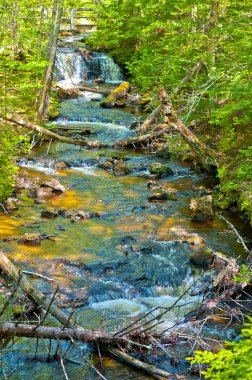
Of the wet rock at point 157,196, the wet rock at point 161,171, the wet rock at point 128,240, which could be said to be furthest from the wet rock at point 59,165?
the wet rock at point 128,240

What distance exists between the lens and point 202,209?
11555 millimetres

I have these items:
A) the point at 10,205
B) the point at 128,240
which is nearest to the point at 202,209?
the point at 128,240

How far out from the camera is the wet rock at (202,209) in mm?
11492

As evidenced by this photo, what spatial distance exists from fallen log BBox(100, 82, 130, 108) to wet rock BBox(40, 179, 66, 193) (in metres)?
10.5

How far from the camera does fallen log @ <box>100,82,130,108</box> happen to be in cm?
2292

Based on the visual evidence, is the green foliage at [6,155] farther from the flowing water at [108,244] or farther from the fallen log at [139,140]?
the fallen log at [139,140]

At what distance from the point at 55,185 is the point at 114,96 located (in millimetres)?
11687

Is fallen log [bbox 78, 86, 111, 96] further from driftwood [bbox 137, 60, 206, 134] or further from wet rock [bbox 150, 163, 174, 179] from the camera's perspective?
wet rock [bbox 150, 163, 174, 179]

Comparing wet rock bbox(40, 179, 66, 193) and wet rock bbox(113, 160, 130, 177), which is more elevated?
wet rock bbox(40, 179, 66, 193)

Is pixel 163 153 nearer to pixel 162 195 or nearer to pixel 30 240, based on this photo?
pixel 162 195

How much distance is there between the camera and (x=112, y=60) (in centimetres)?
2977

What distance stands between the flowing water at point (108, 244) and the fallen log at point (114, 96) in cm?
681

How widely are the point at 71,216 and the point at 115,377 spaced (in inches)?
223

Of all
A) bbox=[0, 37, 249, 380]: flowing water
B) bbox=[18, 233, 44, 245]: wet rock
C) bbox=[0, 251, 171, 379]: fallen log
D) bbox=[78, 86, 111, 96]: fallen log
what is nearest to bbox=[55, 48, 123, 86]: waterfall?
bbox=[78, 86, 111, 96]: fallen log
